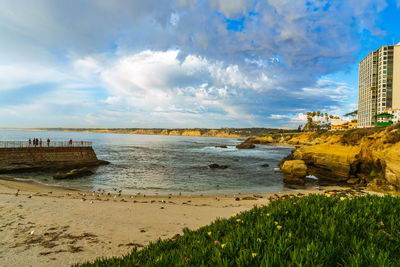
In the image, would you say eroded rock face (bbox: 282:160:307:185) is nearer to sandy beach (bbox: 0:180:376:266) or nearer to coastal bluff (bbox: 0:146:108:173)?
sandy beach (bbox: 0:180:376:266)

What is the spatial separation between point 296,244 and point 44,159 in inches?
1402

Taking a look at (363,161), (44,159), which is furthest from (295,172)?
(44,159)

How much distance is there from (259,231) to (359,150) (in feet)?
73.4

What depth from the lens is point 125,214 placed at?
10.3m

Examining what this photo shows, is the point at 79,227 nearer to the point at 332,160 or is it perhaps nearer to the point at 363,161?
the point at 332,160

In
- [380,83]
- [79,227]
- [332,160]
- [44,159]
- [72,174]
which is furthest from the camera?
[380,83]

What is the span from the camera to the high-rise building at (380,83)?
9488cm

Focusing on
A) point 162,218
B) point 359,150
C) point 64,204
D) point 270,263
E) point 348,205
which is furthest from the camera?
point 359,150

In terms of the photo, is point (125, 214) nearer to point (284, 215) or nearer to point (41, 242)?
point (41, 242)

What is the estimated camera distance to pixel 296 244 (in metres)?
2.84

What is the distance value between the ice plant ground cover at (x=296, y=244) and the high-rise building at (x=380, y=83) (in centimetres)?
11455

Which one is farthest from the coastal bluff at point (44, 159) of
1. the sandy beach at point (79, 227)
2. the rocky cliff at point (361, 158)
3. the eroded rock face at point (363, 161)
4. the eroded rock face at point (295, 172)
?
the rocky cliff at point (361, 158)

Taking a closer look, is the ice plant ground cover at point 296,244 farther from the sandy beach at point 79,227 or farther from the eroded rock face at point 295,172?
the eroded rock face at point 295,172

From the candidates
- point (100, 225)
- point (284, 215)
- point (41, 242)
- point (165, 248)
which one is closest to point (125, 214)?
point (100, 225)
